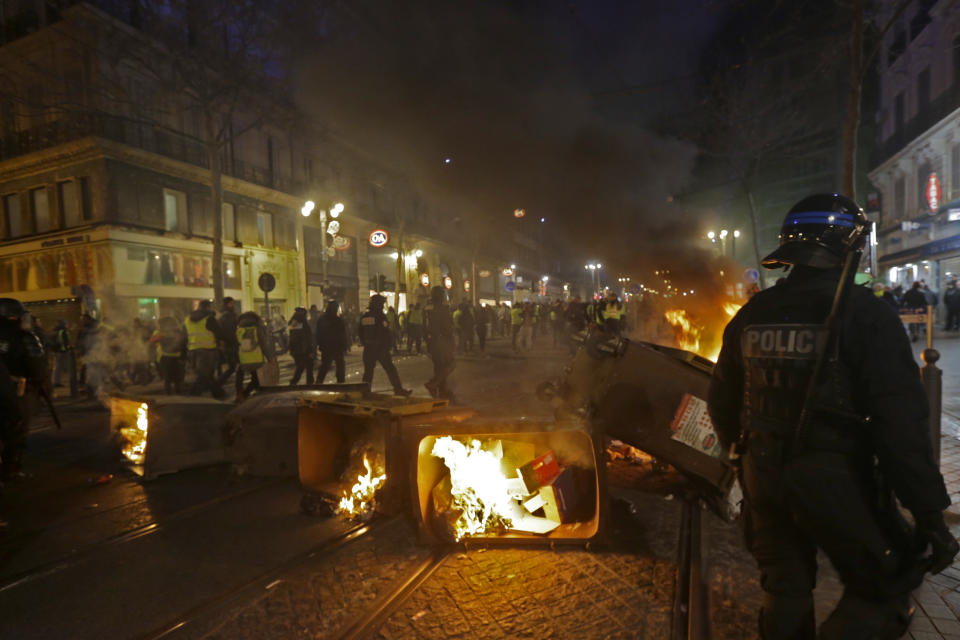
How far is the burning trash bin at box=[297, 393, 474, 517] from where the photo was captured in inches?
134

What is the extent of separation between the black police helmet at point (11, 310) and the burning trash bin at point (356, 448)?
11.5 feet

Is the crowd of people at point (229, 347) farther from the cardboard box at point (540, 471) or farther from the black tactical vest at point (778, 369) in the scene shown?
the black tactical vest at point (778, 369)

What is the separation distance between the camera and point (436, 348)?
8.34 meters

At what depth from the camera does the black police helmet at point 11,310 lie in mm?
5141

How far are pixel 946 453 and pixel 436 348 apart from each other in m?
6.11

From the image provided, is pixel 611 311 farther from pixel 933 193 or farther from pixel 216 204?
pixel 933 193

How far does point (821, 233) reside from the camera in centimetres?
191

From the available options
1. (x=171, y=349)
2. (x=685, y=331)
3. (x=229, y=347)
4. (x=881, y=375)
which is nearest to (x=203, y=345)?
(x=229, y=347)

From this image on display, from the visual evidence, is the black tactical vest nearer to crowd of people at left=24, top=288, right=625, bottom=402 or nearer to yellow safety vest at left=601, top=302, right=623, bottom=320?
crowd of people at left=24, top=288, right=625, bottom=402

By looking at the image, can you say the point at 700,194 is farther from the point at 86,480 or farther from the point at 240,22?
the point at 86,480

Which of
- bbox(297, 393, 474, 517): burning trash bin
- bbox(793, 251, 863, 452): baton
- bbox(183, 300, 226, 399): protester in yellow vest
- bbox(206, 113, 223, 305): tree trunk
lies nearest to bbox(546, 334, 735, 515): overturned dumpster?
bbox(297, 393, 474, 517): burning trash bin

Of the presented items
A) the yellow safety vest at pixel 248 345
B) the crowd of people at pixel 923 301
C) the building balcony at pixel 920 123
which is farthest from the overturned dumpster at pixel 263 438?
the building balcony at pixel 920 123

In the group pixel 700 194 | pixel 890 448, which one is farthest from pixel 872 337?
pixel 700 194

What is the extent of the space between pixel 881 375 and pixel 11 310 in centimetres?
690
